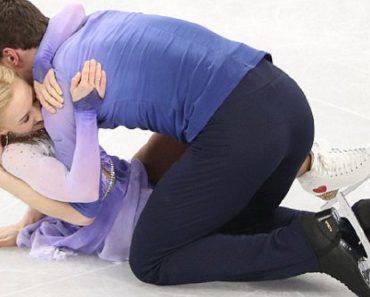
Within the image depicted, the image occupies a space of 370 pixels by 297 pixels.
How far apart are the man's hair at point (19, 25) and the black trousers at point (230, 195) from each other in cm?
38

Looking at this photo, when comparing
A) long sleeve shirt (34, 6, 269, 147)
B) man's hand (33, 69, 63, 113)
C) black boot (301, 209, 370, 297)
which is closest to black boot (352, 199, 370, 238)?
black boot (301, 209, 370, 297)

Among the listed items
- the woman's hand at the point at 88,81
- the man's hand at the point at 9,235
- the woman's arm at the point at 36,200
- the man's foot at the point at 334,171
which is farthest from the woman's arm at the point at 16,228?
the man's foot at the point at 334,171

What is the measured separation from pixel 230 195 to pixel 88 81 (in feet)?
1.18

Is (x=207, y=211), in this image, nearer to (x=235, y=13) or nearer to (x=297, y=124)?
(x=297, y=124)

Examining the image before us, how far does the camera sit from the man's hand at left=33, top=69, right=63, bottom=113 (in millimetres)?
1726

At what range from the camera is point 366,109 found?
273 cm

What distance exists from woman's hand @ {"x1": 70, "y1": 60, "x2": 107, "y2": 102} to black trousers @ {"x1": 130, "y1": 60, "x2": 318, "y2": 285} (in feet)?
0.72

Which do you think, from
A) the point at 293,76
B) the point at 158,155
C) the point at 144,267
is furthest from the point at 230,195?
the point at 293,76

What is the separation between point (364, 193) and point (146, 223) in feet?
2.38

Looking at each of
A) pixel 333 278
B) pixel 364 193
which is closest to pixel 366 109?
pixel 364 193

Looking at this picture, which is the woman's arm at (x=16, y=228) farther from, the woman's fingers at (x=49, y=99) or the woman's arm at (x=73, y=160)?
the woman's fingers at (x=49, y=99)

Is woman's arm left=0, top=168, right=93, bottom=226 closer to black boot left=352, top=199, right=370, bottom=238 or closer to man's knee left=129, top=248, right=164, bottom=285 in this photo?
man's knee left=129, top=248, right=164, bottom=285

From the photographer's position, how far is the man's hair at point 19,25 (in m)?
1.67

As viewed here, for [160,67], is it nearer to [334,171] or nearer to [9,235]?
[334,171]
